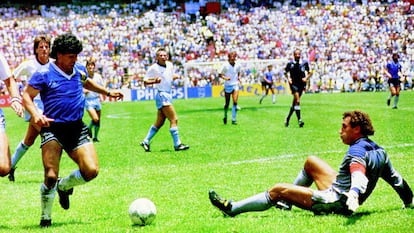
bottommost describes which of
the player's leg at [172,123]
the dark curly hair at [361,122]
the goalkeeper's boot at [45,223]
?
the player's leg at [172,123]

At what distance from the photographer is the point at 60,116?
764cm

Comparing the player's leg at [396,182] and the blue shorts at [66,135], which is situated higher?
the blue shorts at [66,135]

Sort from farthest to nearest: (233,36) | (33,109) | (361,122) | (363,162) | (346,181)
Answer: (233,36) < (33,109) < (361,122) < (346,181) < (363,162)

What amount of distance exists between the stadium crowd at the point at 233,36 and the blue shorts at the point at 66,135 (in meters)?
39.2

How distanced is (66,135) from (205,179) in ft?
11.6

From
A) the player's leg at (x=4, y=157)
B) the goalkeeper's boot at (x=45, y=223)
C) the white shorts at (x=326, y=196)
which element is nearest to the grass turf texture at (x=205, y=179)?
the goalkeeper's boot at (x=45, y=223)

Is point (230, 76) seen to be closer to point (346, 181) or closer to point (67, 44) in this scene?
point (67, 44)

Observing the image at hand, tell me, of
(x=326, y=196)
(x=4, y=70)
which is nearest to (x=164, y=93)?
(x=4, y=70)

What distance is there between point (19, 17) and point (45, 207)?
5412 cm

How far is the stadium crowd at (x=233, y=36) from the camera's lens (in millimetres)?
49344

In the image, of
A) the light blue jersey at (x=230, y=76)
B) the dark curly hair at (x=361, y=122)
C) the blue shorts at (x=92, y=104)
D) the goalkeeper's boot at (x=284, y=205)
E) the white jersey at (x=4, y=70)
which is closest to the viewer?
the dark curly hair at (x=361, y=122)

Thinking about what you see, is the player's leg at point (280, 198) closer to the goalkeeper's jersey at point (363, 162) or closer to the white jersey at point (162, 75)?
the goalkeeper's jersey at point (363, 162)

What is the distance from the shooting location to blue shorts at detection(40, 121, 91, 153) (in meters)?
7.62

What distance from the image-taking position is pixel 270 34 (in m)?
55.7
